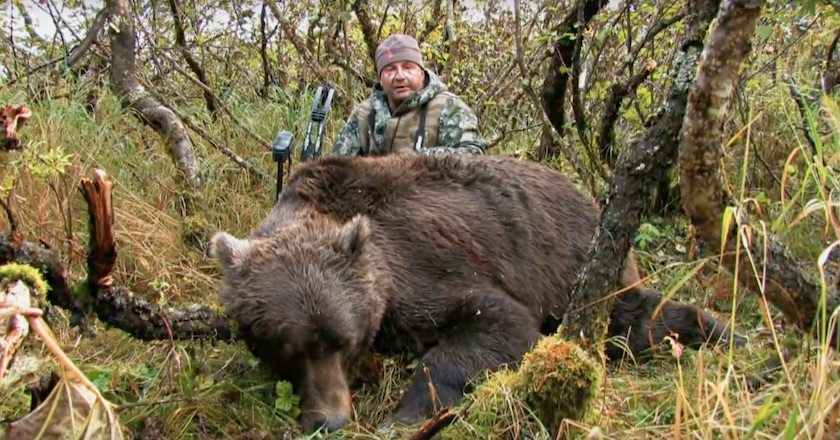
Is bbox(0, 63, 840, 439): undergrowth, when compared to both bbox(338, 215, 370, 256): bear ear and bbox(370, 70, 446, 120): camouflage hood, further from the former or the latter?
bbox(370, 70, 446, 120): camouflage hood

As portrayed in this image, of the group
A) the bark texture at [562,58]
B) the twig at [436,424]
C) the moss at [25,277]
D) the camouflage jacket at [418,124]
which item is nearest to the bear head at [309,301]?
the twig at [436,424]

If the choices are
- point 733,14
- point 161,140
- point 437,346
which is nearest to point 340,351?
point 437,346

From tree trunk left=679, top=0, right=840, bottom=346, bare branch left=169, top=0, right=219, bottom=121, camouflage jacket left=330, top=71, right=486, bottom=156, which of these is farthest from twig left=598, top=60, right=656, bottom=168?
bare branch left=169, top=0, right=219, bottom=121

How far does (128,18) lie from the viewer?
256 inches

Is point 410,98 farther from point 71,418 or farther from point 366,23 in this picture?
point 71,418

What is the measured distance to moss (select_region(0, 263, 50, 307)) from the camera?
3.00 metres

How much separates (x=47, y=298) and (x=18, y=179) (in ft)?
7.41

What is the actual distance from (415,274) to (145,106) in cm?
303

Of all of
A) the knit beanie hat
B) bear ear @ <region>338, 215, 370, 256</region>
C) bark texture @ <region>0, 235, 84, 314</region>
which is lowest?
bark texture @ <region>0, 235, 84, 314</region>

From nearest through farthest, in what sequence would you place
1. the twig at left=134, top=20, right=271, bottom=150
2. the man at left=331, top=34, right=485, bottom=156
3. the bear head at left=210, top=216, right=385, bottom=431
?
1. the bear head at left=210, top=216, right=385, bottom=431
2. the man at left=331, top=34, right=485, bottom=156
3. the twig at left=134, top=20, right=271, bottom=150

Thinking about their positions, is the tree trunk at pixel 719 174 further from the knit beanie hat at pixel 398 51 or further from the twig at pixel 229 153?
the twig at pixel 229 153

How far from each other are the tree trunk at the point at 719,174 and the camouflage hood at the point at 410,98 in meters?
3.94

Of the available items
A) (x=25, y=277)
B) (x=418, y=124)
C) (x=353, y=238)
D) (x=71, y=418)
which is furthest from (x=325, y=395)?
(x=418, y=124)

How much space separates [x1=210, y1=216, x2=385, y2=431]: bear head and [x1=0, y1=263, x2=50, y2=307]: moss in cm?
118
